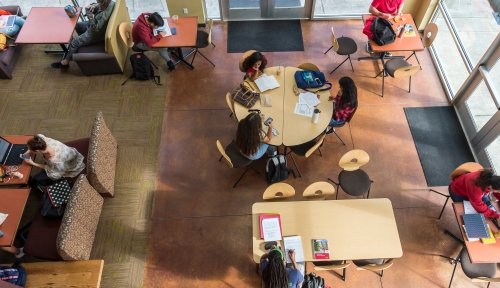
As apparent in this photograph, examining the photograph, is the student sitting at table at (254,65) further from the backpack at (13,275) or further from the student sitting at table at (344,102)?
the backpack at (13,275)

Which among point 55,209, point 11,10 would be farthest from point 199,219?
point 11,10

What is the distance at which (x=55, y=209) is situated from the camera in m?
4.22

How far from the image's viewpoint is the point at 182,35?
5.85 meters

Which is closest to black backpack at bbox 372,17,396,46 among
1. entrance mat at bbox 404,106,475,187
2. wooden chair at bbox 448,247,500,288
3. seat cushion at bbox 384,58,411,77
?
seat cushion at bbox 384,58,411,77

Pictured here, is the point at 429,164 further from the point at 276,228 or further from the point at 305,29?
the point at 305,29

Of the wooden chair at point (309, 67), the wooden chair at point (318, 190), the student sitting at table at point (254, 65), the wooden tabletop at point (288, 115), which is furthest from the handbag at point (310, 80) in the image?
the wooden chair at point (318, 190)

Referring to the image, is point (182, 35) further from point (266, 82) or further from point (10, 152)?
point (10, 152)

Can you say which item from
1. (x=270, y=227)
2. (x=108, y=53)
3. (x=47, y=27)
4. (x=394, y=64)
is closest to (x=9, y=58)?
(x=47, y=27)

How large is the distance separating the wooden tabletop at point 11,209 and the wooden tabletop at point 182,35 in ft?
9.58

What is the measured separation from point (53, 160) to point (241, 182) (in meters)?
2.43

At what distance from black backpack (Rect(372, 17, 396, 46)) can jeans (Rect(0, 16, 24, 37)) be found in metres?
5.89

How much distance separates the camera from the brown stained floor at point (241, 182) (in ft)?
14.8

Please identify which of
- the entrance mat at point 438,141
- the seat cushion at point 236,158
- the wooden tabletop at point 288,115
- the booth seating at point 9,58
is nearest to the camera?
the wooden tabletop at point 288,115

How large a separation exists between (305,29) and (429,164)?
342cm
